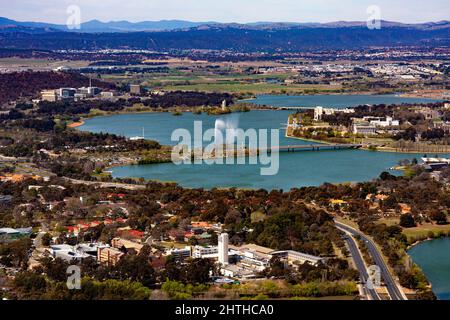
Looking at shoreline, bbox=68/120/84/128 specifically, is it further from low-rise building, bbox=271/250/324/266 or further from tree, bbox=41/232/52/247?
low-rise building, bbox=271/250/324/266

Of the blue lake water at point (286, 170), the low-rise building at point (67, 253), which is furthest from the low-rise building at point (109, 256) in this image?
the blue lake water at point (286, 170)

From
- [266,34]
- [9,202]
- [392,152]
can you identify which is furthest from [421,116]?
[266,34]

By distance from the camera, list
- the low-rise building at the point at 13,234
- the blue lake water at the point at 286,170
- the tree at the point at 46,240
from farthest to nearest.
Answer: the blue lake water at the point at 286,170
the low-rise building at the point at 13,234
the tree at the point at 46,240

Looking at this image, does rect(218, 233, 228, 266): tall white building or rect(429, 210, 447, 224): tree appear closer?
rect(218, 233, 228, 266): tall white building

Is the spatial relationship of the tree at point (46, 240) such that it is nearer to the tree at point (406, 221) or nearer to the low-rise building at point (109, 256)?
the low-rise building at point (109, 256)

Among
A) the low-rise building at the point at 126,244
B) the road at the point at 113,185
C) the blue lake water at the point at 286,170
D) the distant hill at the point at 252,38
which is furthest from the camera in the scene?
the distant hill at the point at 252,38

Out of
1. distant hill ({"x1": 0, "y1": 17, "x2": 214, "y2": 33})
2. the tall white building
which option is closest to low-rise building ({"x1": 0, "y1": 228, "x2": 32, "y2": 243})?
the tall white building

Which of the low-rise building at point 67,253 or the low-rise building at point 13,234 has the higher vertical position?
the low-rise building at point 67,253
